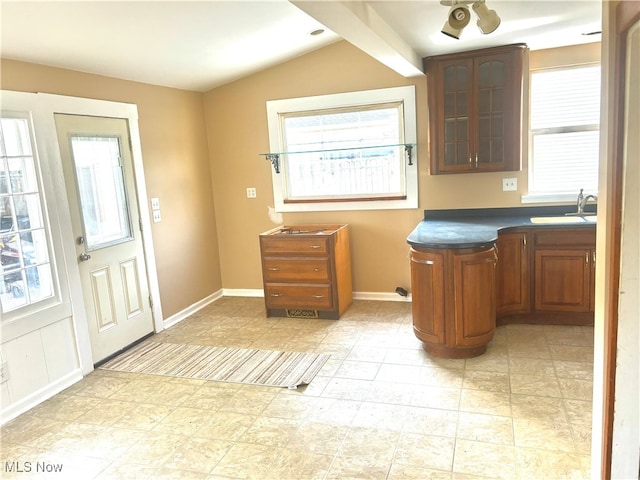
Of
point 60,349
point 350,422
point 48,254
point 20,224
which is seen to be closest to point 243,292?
point 60,349

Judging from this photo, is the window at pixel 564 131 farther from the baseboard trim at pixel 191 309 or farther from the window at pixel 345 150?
the baseboard trim at pixel 191 309

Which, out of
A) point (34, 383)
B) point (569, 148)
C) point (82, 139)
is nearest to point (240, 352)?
point (34, 383)

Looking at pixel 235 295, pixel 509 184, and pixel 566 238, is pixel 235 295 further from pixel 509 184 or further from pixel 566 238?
pixel 566 238

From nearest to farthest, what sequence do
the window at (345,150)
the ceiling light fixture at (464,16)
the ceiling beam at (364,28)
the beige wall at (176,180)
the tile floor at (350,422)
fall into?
1. the ceiling beam at (364,28)
2. the tile floor at (350,422)
3. the ceiling light fixture at (464,16)
4. the beige wall at (176,180)
5. the window at (345,150)

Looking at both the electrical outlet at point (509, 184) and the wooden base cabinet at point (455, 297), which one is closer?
the wooden base cabinet at point (455, 297)

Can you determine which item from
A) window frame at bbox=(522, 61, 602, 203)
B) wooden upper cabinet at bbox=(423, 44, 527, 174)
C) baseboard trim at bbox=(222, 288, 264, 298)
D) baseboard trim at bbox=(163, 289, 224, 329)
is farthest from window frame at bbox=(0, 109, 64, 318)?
window frame at bbox=(522, 61, 602, 203)

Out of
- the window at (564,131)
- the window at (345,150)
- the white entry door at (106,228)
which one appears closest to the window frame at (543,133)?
the window at (564,131)

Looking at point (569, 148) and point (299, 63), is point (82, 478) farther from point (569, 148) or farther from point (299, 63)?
point (569, 148)

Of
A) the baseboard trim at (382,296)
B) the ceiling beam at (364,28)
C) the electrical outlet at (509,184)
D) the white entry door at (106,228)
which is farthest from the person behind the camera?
the baseboard trim at (382,296)

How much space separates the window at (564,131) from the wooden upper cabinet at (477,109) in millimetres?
386

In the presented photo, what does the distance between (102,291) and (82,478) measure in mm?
1613

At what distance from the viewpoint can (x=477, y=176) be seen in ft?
13.8

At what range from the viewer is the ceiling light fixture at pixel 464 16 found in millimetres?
2465

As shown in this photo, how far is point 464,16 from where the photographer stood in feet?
8.09
